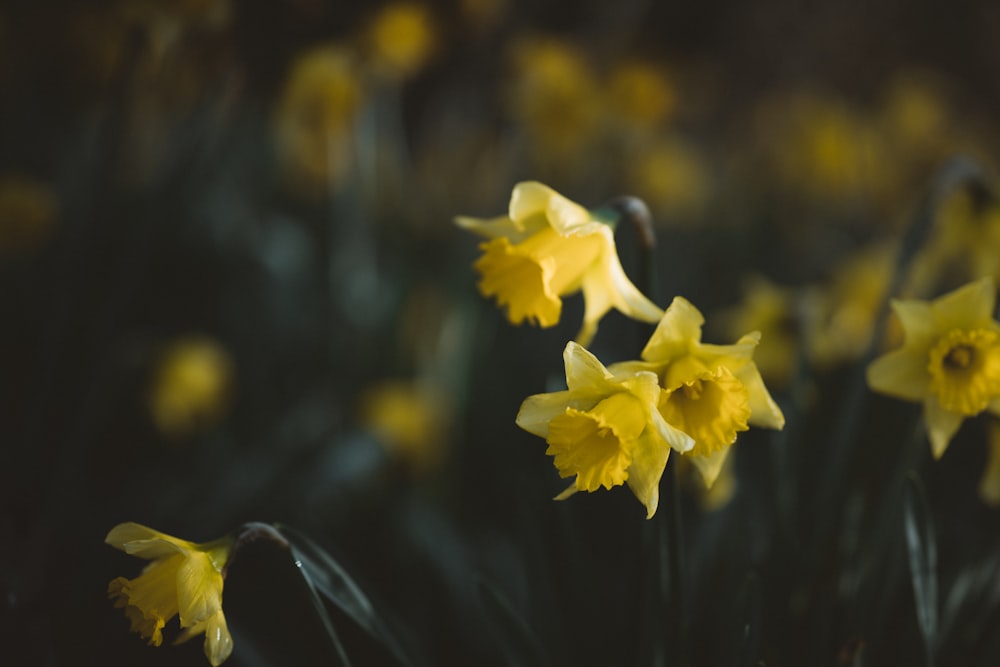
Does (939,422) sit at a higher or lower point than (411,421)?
higher

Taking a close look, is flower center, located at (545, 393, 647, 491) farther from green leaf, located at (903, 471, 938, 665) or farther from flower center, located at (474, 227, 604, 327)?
green leaf, located at (903, 471, 938, 665)

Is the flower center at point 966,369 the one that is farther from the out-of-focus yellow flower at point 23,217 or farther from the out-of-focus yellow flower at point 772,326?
the out-of-focus yellow flower at point 23,217

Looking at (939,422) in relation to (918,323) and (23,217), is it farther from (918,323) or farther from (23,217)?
(23,217)

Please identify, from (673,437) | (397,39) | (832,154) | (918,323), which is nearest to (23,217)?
(397,39)

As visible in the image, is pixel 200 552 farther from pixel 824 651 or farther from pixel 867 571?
pixel 867 571

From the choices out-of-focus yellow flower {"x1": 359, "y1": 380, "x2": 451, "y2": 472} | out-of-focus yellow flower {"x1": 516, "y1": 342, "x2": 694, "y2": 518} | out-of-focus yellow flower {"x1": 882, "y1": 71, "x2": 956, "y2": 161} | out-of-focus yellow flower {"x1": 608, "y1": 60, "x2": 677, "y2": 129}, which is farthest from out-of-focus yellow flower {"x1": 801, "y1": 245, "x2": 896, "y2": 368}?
out-of-focus yellow flower {"x1": 882, "y1": 71, "x2": 956, "y2": 161}

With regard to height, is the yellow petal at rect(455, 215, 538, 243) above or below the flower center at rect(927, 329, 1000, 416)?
above
